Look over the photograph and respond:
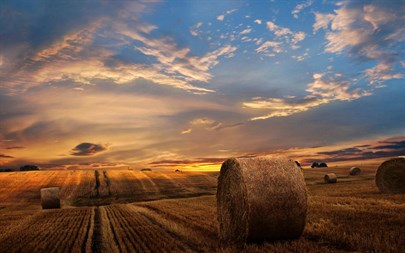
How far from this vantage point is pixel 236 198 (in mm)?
10688

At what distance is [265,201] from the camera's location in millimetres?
9625

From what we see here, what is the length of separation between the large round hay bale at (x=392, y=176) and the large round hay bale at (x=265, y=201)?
12.7m

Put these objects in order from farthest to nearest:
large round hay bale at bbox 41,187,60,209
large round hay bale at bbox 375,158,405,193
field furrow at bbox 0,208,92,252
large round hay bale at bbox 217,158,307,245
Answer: large round hay bale at bbox 41,187,60,209, large round hay bale at bbox 375,158,405,193, field furrow at bbox 0,208,92,252, large round hay bale at bbox 217,158,307,245

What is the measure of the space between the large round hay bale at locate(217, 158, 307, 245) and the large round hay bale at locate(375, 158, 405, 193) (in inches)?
500

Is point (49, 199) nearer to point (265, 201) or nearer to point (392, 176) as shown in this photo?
point (392, 176)

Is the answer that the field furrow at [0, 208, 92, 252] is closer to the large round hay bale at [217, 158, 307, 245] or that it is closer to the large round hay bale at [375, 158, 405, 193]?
the large round hay bale at [217, 158, 307, 245]

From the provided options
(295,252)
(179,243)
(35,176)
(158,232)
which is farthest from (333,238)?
(35,176)

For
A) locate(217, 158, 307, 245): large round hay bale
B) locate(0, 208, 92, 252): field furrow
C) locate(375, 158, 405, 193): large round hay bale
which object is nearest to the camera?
locate(217, 158, 307, 245): large round hay bale

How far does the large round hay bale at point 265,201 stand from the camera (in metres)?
9.53

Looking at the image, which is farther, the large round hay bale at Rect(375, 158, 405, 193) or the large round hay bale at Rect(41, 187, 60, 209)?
the large round hay bale at Rect(41, 187, 60, 209)

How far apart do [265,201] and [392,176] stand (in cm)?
1414

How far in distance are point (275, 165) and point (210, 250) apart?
9.77 feet

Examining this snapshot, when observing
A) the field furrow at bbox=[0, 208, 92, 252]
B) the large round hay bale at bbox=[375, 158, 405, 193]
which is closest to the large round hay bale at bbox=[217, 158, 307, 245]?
the field furrow at bbox=[0, 208, 92, 252]

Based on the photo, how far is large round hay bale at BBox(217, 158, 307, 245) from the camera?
9.53 metres
